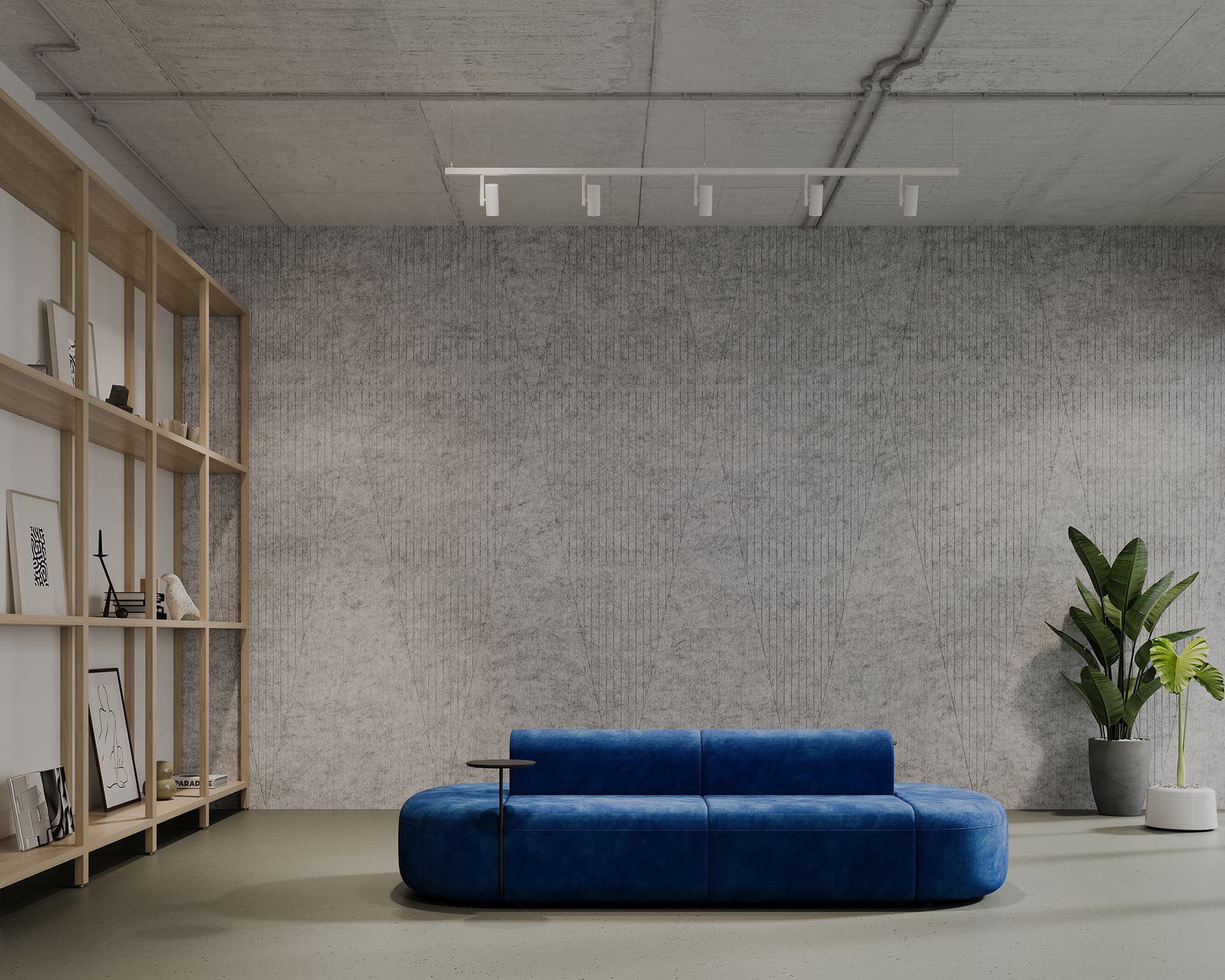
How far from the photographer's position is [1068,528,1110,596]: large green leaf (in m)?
7.25

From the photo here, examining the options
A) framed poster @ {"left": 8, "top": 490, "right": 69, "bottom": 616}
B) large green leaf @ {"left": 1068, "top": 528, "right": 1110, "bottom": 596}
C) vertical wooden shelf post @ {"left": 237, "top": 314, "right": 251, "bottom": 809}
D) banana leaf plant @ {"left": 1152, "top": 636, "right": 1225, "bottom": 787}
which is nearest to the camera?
framed poster @ {"left": 8, "top": 490, "right": 69, "bottom": 616}

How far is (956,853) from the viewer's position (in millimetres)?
4785

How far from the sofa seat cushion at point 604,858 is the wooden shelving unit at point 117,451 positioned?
183 cm

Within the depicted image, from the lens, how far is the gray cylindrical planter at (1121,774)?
23.1ft

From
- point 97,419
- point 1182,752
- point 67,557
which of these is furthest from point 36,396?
point 1182,752

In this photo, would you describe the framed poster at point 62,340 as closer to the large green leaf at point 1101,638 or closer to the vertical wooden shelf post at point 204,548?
Result: the vertical wooden shelf post at point 204,548

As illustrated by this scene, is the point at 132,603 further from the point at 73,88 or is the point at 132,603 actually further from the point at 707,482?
the point at 707,482

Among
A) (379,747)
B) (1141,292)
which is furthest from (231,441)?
(1141,292)

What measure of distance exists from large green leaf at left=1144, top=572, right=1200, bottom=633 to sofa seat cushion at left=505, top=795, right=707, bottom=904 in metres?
3.76

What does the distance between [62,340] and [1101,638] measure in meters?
5.89

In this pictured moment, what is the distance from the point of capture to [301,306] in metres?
7.65

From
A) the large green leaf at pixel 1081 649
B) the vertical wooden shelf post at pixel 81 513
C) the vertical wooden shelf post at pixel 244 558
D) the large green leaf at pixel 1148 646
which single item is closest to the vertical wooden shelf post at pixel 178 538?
the vertical wooden shelf post at pixel 244 558

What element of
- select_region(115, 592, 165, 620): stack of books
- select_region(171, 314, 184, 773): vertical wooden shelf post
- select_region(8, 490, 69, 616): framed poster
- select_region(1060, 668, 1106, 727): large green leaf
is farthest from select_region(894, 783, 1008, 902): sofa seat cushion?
select_region(171, 314, 184, 773): vertical wooden shelf post

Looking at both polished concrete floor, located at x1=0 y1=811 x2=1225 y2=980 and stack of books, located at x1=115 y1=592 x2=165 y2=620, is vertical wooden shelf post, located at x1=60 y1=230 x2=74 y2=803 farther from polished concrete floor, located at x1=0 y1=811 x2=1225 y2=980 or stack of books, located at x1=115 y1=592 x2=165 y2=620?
polished concrete floor, located at x1=0 y1=811 x2=1225 y2=980
